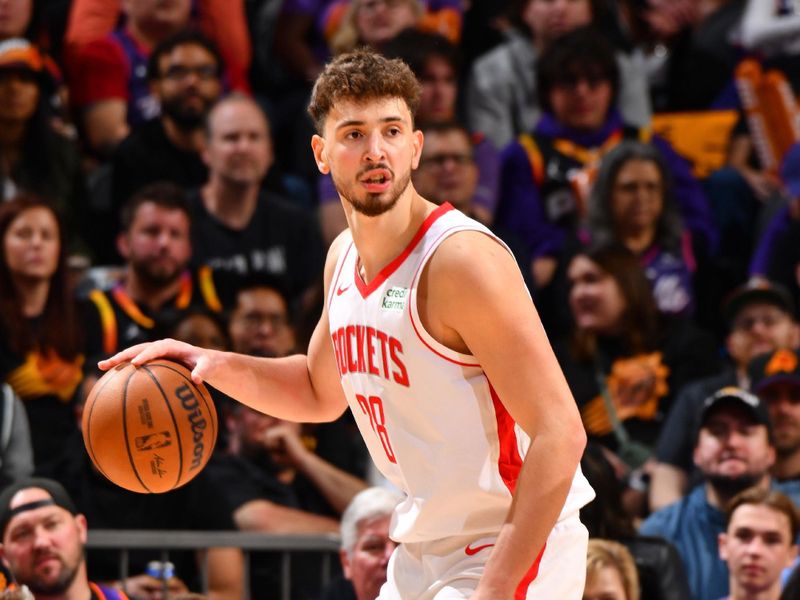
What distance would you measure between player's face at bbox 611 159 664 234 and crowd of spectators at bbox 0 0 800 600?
2 centimetres

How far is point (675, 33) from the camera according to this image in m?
10.8

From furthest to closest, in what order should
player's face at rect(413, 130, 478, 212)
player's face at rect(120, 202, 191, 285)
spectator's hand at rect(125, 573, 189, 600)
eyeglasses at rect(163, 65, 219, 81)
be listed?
1. eyeglasses at rect(163, 65, 219, 81)
2. player's face at rect(413, 130, 478, 212)
3. player's face at rect(120, 202, 191, 285)
4. spectator's hand at rect(125, 573, 189, 600)

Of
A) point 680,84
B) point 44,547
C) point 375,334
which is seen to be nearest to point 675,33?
point 680,84

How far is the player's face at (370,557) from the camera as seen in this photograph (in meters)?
6.06

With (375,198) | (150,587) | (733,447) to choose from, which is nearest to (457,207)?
(733,447)

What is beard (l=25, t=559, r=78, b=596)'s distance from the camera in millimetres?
5793

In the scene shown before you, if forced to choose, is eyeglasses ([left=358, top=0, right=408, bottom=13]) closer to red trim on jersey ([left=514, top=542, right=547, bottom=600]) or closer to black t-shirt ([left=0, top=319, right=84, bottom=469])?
black t-shirt ([left=0, top=319, right=84, bottom=469])

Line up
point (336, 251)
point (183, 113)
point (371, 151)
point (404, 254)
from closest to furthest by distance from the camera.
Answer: point (371, 151) → point (404, 254) → point (336, 251) → point (183, 113)

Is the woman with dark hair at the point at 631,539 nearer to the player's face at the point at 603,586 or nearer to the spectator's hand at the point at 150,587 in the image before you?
the player's face at the point at 603,586

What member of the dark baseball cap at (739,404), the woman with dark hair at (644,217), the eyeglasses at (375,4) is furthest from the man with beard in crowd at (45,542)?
the eyeglasses at (375,4)

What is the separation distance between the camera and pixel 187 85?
884 cm

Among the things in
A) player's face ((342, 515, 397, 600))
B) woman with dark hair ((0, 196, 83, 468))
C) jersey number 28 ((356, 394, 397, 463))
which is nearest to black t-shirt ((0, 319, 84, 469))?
woman with dark hair ((0, 196, 83, 468))

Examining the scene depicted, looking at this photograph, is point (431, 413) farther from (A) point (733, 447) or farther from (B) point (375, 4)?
(B) point (375, 4)

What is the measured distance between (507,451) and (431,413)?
0.21 meters
